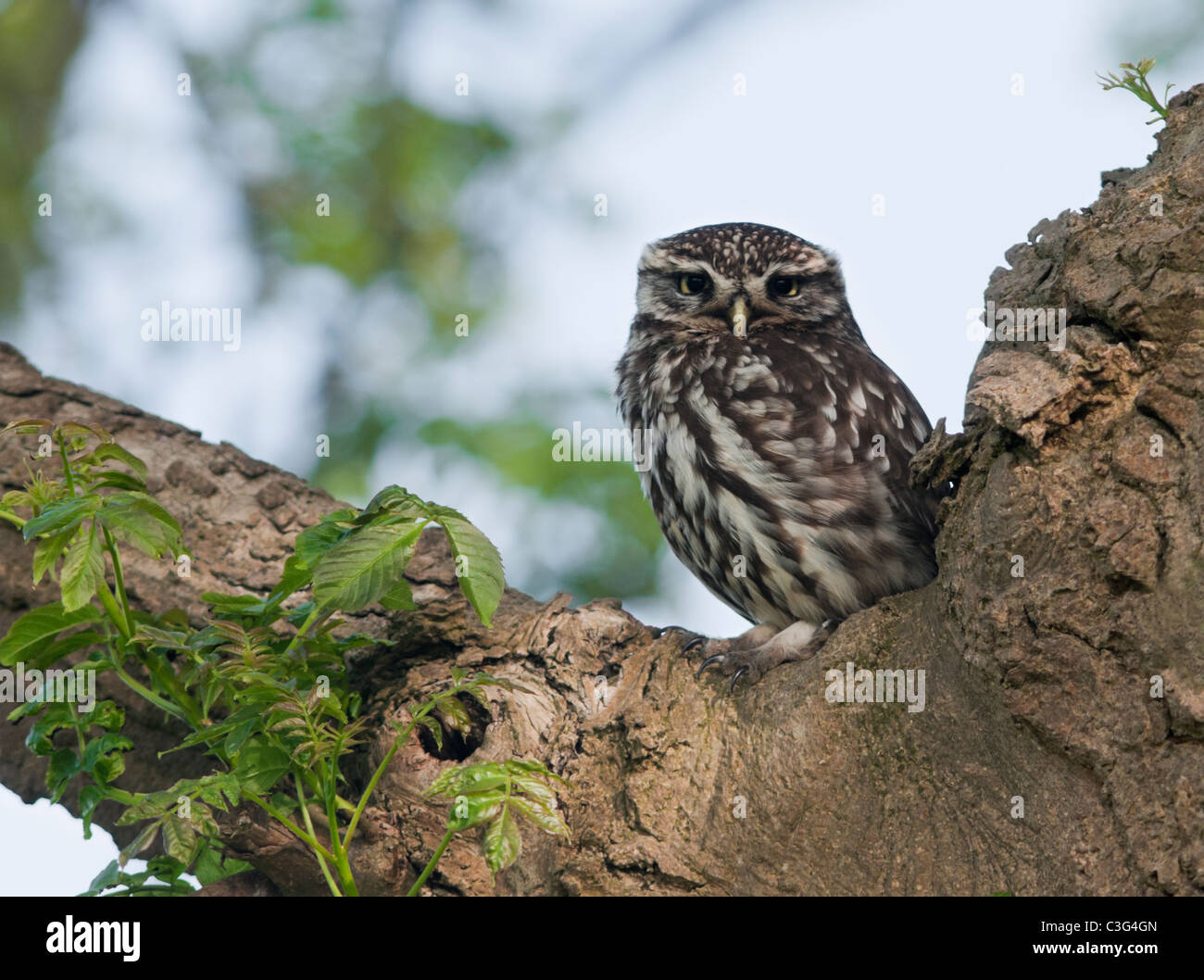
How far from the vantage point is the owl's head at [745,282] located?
13.1 feet

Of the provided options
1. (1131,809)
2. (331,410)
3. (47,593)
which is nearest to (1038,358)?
(1131,809)

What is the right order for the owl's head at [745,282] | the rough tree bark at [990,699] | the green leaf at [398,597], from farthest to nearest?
1. the owl's head at [745,282]
2. the green leaf at [398,597]
3. the rough tree bark at [990,699]

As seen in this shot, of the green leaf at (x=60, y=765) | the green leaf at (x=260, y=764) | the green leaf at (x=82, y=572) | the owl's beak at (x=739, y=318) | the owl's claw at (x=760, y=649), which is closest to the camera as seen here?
the green leaf at (x=82, y=572)

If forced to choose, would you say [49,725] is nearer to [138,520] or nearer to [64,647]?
[64,647]

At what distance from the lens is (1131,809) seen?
6.88 feet

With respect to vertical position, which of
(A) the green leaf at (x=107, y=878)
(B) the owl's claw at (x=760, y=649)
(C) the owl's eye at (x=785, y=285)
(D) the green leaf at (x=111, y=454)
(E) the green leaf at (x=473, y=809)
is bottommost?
(A) the green leaf at (x=107, y=878)

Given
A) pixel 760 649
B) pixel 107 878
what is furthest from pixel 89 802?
pixel 760 649

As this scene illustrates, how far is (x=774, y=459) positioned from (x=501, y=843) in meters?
1.68

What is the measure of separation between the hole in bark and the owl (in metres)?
0.60

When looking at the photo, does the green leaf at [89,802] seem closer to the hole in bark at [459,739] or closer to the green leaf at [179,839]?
the green leaf at [179,839]

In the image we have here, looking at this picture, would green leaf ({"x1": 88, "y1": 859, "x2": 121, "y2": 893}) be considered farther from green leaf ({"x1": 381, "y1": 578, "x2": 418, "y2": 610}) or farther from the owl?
the owl

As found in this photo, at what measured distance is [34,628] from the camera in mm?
2529

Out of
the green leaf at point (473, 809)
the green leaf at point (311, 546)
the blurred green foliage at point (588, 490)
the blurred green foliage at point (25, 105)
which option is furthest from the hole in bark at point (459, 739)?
the blurred green foliage at point (25, 105)

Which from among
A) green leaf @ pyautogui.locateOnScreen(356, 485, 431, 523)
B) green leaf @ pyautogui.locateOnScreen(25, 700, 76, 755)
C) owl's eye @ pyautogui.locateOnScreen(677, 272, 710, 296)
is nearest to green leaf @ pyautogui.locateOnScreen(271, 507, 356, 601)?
green leaf @ pyautogui.locateOnScreen(356, 485, 431, 523)
